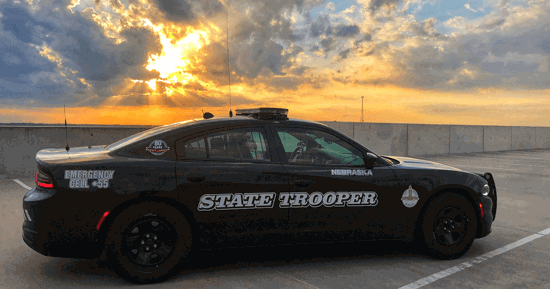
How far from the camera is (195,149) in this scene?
389 cm

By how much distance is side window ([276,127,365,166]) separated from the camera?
13.7ft

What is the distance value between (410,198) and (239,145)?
6.15 ft

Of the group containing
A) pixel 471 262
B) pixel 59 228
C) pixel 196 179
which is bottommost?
pixel 471 262

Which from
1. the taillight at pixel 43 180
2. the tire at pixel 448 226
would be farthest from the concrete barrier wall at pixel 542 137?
the taillight at pixel 43 180

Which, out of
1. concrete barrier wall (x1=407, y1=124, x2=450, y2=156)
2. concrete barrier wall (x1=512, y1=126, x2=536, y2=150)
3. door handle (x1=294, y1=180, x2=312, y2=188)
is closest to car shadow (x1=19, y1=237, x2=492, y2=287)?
door handle (x1=294, y1=180, x2=312, y2=188)

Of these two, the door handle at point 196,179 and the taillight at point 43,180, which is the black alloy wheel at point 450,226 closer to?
the door handle at point 196,179

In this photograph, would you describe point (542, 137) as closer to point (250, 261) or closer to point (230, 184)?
point (250, 261)

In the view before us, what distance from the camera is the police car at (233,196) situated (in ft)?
11.7

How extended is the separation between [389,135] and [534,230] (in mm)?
12360

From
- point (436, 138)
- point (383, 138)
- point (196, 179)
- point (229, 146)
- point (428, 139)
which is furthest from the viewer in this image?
point (436, 138)

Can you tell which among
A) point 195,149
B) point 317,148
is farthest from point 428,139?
point 195,149

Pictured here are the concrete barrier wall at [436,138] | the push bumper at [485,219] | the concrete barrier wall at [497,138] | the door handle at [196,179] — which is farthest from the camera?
the concrete barrier wall at [497,138]

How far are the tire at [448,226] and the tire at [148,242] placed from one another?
2.50 meters

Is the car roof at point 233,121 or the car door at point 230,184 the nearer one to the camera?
the car door at point 230,184
